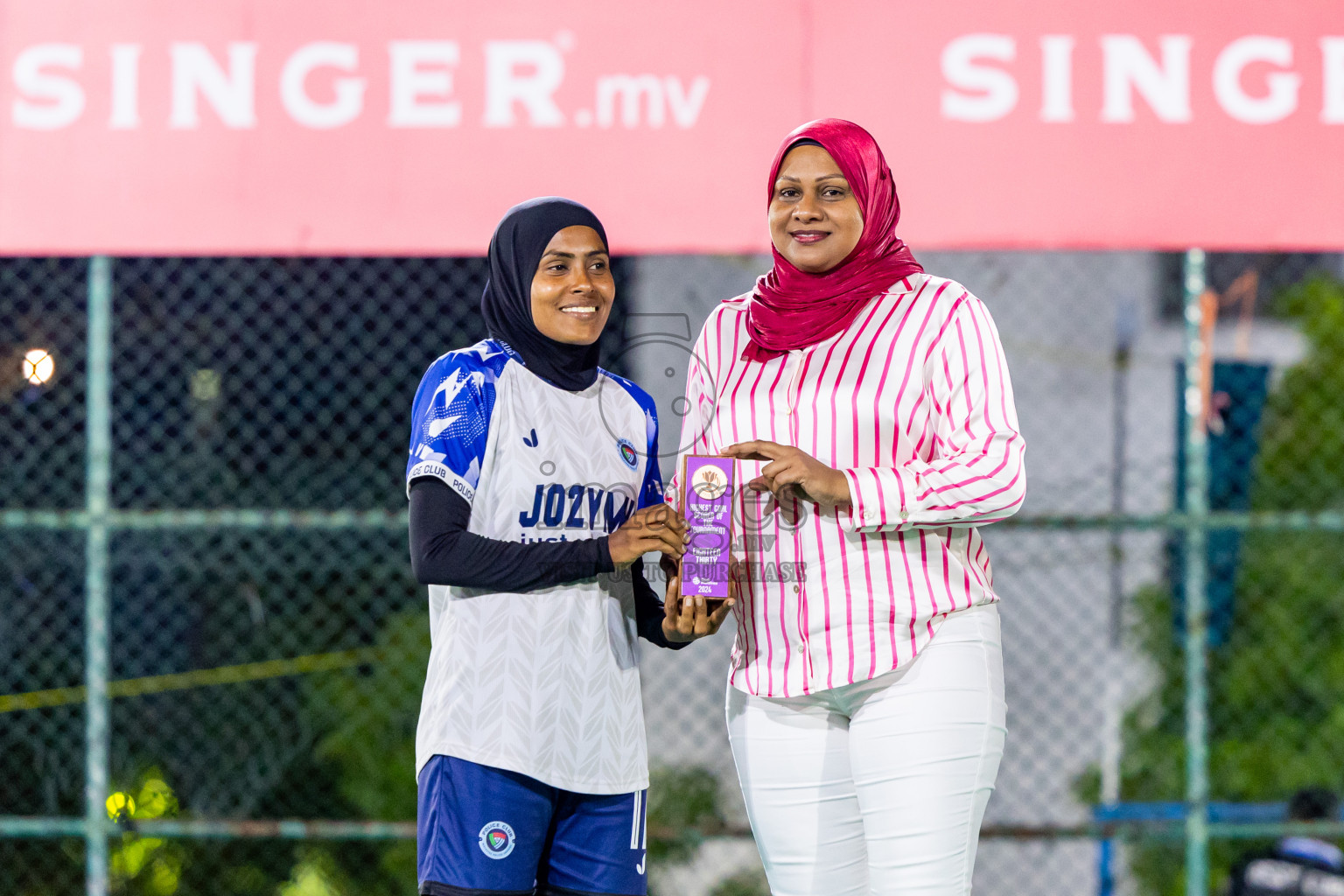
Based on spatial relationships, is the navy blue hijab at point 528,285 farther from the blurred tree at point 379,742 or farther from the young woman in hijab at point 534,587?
the blurred tree at point 379,742

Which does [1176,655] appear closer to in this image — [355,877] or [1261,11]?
[1261,11]

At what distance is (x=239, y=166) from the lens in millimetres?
3668

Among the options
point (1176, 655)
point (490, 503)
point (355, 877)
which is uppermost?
point (490, 503)

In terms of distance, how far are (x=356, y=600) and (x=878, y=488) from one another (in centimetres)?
376

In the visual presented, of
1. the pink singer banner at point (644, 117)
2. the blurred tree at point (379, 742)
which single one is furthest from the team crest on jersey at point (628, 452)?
the blurred tree at point (379, 742)

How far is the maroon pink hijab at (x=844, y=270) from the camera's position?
1.90 meters

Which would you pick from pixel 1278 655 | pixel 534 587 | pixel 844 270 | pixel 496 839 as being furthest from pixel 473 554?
pixel 1278 655

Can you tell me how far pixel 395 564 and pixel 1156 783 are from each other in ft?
10.5

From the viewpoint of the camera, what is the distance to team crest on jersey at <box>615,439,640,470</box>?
2.04 metres

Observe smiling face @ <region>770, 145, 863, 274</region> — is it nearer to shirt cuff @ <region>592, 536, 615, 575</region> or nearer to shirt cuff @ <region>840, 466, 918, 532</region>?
shirt cuff @ <region>840, 466, 918, 532</region>

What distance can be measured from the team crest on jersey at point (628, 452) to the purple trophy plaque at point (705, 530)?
18cm

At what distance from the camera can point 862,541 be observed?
73.7 inches

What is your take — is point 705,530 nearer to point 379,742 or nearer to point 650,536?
point 650,536

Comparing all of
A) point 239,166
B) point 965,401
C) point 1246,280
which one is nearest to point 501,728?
point 965,401
